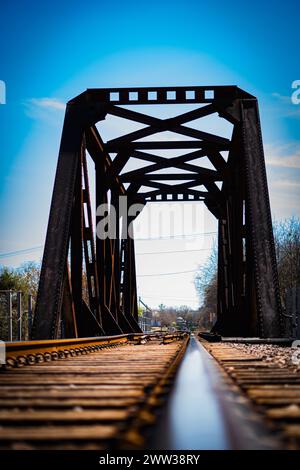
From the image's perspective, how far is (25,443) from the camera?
1.53 meters

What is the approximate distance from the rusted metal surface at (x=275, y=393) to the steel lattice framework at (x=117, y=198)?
4.74 m

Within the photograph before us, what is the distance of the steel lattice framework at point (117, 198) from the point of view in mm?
8594

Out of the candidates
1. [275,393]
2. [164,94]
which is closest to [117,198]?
[164,94]

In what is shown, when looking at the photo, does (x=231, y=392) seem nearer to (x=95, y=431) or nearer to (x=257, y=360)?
(x=95, y=431)

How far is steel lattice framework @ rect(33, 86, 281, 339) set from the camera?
859cm

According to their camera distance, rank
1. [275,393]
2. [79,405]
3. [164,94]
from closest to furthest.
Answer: [79,405] → [275,393] → [164,94]

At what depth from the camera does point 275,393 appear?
242cm

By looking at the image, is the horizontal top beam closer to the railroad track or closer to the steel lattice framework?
the steel lattice framework

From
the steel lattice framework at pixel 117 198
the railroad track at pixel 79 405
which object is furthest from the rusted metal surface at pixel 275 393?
the steel lattice framework at pixel 117 198

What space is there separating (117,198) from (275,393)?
14.2 meters

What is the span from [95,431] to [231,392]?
1.06 m

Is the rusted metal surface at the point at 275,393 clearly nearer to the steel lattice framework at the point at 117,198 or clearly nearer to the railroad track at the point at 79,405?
the railroad track at the point at 79,405

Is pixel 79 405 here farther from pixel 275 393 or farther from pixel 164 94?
pixel 164 94

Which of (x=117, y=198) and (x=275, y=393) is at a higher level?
(x=117, y=198)
